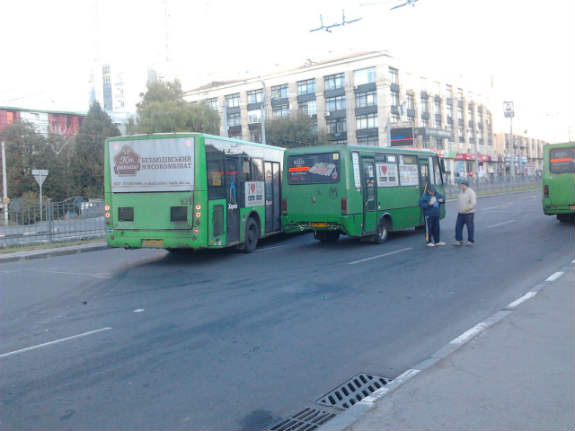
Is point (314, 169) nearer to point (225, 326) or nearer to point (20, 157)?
point (225, 326)

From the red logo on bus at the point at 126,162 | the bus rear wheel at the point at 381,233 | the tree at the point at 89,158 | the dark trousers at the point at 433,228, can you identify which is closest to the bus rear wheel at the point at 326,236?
the bus rear wheel at the point at 381,233

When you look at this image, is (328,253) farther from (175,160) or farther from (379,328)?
(379,328)

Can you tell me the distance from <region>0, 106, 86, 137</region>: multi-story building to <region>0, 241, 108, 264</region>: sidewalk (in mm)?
39577

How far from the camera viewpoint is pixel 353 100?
196 feet

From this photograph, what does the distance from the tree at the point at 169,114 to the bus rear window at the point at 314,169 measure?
3167 cm

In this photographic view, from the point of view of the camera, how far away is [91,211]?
1877cm

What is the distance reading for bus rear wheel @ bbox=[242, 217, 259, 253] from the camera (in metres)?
14.6

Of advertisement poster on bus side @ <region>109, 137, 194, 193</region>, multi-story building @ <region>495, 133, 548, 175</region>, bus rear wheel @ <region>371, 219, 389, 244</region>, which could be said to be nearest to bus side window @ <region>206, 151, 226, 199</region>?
advertisement poster on bus side @ <region>109, 137, 194, 193</region>

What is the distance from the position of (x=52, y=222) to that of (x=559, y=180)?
1752 cm

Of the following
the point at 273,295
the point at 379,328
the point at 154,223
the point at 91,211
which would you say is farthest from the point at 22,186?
the point at 379,328

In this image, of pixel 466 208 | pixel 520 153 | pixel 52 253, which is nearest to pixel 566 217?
pixel 466 208

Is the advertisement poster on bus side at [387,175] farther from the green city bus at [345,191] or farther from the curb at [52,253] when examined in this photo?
the curb at [52,253]

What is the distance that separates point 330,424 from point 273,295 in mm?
4983

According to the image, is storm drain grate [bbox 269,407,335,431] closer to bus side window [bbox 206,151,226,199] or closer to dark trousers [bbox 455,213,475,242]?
bus side window [bbox 206,151,226,199]
